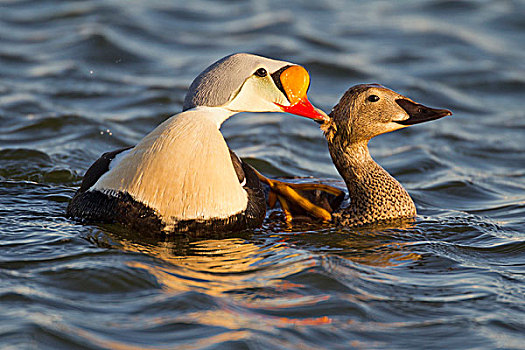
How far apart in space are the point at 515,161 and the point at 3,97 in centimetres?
568

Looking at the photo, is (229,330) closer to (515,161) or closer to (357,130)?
(357,130)

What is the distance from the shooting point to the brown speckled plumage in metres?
5.91

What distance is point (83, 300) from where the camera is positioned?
4309 millimetres

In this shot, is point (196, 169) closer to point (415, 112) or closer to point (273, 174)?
point (415, 112)

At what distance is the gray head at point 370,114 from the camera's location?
5914 mm

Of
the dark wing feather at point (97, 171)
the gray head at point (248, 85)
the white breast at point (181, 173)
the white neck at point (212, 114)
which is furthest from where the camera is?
the dark wing feather at point (97, 171)

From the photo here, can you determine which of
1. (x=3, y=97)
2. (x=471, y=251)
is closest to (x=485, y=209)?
(x=471, y=251)

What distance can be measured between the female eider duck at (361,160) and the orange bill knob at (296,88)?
43cm

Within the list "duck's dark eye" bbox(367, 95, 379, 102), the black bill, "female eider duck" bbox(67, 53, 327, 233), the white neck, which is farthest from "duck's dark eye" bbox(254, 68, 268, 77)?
the black bill

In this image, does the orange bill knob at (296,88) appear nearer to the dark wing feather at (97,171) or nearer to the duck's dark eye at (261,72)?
the duck's dark eye at (261,72)

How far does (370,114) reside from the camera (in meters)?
5.92

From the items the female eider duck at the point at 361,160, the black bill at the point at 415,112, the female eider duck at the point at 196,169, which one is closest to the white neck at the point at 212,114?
the female eider duck at the point at 196,169

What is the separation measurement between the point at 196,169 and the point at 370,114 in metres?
1.63

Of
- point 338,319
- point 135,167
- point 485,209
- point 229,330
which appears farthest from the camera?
point 485,209
